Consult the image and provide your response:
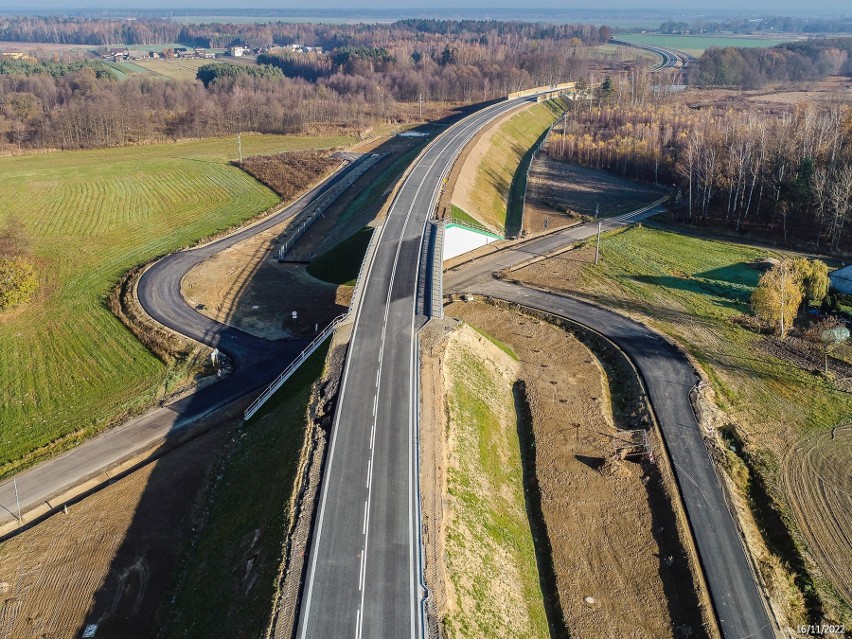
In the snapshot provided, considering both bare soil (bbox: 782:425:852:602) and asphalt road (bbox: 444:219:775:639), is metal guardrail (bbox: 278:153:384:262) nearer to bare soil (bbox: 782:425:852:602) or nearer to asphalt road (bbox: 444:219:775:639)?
asphalt road (bbox: 444:219:775:639)

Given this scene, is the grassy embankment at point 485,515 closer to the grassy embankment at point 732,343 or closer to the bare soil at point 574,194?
the grassy embankment at point 732,343

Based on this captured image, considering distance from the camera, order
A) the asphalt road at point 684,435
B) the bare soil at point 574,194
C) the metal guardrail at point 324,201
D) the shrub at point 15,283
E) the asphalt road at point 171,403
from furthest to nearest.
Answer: the bare soil at point 574,194
the metal guardrail at point 324,201
the shrub at point 15,283
the asphalt road at point 171,403
the asphalt road at point 684,435

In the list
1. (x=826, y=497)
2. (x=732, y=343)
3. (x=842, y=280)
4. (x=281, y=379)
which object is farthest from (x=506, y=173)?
(x=826, y=497)

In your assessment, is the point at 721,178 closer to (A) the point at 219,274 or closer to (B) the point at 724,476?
(B) the point at 724,476

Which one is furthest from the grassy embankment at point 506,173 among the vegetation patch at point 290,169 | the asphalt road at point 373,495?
the asphalt road at point 373,495

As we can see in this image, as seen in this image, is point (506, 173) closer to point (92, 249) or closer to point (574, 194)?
point (574, 194)

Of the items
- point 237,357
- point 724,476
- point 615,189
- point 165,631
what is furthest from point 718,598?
point 615,189

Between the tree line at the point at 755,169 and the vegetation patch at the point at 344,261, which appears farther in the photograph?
the tree line at the point at 755,169
